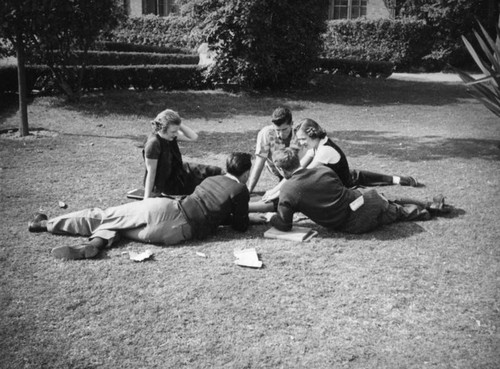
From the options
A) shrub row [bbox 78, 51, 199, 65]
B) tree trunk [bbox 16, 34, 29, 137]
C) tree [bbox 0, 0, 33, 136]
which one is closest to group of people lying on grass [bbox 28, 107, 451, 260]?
tree trunk [bbox 16, 34, 29, 137]

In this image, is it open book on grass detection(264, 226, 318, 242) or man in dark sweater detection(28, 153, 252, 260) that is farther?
open book on grass detection(264, 226, 318, 242)

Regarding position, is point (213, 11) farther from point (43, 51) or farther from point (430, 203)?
point (430, 203)

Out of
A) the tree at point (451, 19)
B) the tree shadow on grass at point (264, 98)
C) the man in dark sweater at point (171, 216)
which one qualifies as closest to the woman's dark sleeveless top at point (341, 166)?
the man in dark sweater at point (171, 216)

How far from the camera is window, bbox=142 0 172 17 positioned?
30.8m

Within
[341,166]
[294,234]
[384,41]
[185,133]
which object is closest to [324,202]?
[294,234]

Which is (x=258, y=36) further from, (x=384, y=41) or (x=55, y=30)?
(x=384, y=41)

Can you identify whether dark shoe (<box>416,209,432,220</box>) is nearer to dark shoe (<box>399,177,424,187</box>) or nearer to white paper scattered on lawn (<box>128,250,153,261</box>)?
dark shoe (<box>399,177,424,187</box>)

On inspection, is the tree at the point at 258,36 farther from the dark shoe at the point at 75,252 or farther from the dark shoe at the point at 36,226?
the dark shoe at the point at 75,252

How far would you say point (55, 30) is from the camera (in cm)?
1044

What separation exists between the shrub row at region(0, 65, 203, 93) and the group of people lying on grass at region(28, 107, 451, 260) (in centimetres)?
920

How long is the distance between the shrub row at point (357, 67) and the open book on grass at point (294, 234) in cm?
1586

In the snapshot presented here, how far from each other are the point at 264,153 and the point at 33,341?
3653 mm

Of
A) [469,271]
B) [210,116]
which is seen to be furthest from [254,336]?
[210,116]

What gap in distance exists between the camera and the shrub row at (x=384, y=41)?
928 inches
